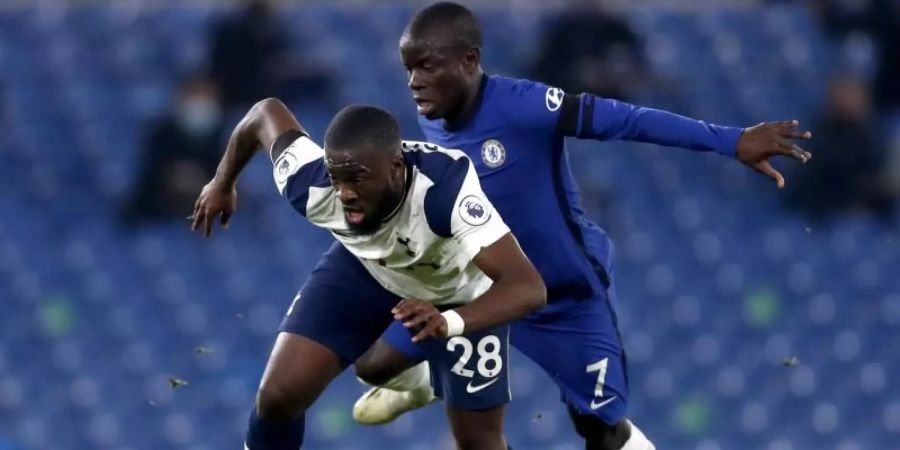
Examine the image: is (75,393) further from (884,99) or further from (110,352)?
(884,99)

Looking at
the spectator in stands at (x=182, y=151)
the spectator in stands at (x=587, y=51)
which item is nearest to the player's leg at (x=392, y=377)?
the spectator in stands at (x=182, y=151)

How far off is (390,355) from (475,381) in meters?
0.40

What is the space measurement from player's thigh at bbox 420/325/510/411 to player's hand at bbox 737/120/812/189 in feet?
3.18

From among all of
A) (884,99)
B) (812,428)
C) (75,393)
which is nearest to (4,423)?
(75,393)

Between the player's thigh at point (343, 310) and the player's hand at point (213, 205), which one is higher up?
the player's hand at point (213, 205)

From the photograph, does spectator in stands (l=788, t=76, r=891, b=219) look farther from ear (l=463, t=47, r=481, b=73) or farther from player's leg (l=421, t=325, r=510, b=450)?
player's leg (l=421, t=325, r=510, b=450)

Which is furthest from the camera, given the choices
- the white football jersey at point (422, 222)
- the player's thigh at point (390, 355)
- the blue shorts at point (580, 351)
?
the blue shorts at point (580, 351)

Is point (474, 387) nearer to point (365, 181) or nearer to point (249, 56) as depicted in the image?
point (365, 181)

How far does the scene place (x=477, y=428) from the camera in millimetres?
5711

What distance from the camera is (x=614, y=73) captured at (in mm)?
9914

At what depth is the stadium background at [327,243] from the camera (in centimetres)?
973

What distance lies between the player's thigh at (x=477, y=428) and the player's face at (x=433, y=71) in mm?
979

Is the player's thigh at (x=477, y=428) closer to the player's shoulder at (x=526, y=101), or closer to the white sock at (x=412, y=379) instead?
the white sock at (x=412, y=379)

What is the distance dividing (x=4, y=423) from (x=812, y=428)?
4518 millimetres
